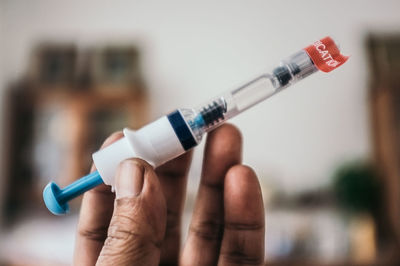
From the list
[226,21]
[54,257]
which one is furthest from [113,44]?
[54,257]

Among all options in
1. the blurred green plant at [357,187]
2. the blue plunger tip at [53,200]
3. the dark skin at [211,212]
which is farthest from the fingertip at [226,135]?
the blurred green plant at [357,187]

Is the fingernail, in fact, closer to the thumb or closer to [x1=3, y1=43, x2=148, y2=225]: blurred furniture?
the thumb

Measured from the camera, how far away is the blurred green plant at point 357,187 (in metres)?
1.52

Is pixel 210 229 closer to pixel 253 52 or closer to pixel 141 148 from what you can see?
pixel 141 148

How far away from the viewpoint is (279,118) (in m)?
Answer: 1.76

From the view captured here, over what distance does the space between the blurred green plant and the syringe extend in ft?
4.15

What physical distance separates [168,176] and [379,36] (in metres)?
1.57

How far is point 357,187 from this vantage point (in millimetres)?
1519

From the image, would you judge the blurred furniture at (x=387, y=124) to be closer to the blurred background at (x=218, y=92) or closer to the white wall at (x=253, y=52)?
the blurred background at (x=218, y=92)

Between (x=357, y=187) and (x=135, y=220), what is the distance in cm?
143

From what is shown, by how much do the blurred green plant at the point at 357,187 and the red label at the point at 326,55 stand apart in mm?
1274

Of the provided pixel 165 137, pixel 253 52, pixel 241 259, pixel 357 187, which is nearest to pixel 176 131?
pixel 165 137

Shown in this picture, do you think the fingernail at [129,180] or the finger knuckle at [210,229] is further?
the finger knuckle at [210,229]

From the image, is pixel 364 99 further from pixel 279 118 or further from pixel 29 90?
pixel 29 90
